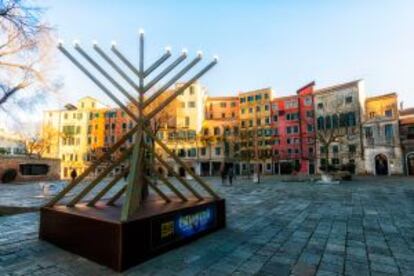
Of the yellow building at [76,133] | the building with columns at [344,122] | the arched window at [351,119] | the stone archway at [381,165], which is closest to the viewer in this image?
the stone archway at [381,165]

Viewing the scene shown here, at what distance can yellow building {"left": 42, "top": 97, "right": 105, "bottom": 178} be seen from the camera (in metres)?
54.1

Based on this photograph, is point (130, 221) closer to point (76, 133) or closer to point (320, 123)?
point (320, 123)

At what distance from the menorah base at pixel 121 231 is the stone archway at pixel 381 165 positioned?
125ft

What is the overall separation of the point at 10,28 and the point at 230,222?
383 inches

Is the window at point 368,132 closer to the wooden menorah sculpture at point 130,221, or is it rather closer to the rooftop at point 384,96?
the rooftop at point 384,96

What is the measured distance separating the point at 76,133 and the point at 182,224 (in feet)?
184

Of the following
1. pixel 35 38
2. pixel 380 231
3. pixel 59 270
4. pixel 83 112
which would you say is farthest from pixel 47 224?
pixel 83 112

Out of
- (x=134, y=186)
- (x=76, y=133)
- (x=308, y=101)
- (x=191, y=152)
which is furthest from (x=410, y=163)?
(x=76, y=133)

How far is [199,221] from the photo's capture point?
5793mm

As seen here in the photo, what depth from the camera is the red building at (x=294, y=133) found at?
43.9 meters

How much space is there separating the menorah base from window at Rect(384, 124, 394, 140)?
38023mm

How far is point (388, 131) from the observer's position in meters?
35.2

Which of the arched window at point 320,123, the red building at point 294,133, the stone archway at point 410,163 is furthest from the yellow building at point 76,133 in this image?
the stone archway at point 410,163

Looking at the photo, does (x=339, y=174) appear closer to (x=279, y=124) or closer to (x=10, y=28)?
(x=279, y=124)
